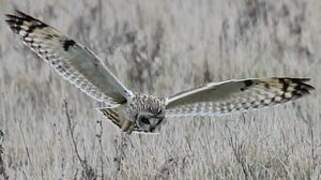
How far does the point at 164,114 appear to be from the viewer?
217 inches

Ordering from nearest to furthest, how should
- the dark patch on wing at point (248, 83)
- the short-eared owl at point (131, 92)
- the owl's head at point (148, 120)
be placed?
1. the owl's head at point (148, 120)
2. the short-eared owl at point (131, 92)
3. the dark patch on wing at point (248, 83)

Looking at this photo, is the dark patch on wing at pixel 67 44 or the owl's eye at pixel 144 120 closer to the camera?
the owl's eye at pixel 144 120

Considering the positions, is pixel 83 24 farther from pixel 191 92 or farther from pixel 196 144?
pixel 191 92

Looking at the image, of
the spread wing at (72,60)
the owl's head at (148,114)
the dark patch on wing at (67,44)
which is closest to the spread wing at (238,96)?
the owl's head at (148,114)

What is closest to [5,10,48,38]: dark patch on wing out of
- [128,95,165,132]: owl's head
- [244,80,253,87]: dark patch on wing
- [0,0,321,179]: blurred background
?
[0,0,321,179]: blurred background

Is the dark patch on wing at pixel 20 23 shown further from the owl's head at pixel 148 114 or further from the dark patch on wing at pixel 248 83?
the dark patch on wing at pixel 248 83

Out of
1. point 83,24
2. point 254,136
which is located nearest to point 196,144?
point 254,136

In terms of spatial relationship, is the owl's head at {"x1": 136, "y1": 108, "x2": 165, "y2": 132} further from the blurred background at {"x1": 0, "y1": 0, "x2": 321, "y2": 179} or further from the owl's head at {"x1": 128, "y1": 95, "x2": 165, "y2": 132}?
the blurred background at {"x1": 0, "y1": 0, "x2": 321, "y2": 179}

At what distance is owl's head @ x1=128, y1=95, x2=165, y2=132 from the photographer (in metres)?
5.43

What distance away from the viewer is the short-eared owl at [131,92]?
553 centimetres

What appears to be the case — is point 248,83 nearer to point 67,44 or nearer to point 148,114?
point 148,114

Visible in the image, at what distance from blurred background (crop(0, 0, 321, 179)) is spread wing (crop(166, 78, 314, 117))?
0.66 feet

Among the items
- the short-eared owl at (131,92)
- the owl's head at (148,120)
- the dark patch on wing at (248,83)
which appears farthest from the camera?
the dark patch on wing at (248,83)

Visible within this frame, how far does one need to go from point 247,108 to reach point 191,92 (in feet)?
1.34
